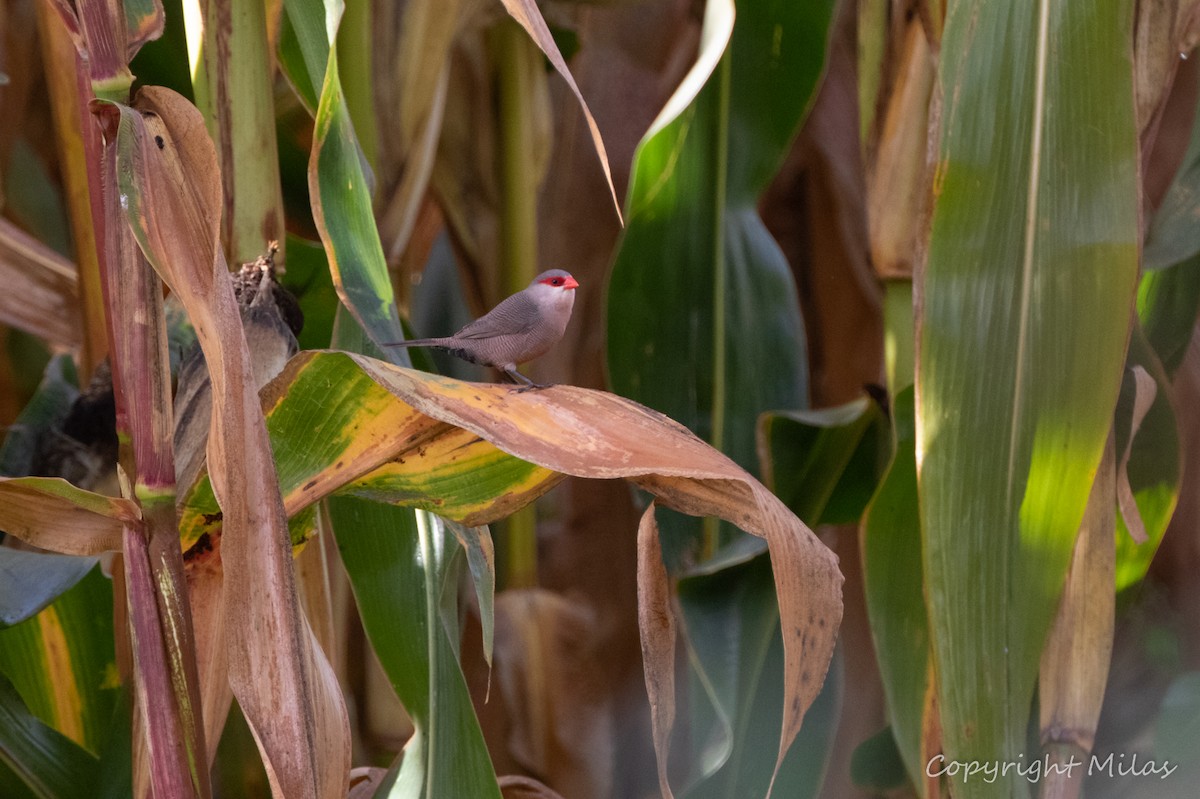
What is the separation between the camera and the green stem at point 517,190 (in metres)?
0.86

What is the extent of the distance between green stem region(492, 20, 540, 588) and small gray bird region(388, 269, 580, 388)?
0.16 meters

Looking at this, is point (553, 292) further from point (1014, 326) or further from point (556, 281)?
point (1014, 326)

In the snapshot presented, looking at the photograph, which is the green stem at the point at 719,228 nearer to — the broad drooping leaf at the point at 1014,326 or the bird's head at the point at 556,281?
the bird's head at the point at 556,281

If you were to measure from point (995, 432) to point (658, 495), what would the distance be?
0.78 feet

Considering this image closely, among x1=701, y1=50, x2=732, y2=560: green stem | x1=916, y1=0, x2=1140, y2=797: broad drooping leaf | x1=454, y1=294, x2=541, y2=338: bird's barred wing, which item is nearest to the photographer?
x1=916, y1=0, x2=1140, y2=797: broad drooping leaf

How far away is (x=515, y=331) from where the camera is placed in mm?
666

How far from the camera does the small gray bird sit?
0.66m

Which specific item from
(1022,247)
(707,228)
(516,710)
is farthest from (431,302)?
(1022,247)

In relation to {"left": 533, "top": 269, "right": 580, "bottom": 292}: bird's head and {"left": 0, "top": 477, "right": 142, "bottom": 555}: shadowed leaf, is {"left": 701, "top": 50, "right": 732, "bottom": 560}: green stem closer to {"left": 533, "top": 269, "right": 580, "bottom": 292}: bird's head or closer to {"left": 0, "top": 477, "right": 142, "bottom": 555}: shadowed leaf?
{"left": 533, "top": 269, "right": 580, "bottom": 292}: bird's head

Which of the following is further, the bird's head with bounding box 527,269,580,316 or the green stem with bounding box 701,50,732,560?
the green stem with bounding box 701,50,732,560

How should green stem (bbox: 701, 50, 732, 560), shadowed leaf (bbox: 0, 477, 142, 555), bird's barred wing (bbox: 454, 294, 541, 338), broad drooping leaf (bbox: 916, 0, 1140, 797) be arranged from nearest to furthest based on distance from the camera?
shadowed leaf (bbox: 0, 477, 142, 555), broad drooping leaf (bbox: 916, 0, 1140, 797), bird's barred wing (bbox: 454, 294, 541, 338), green stem (bbox: 701, 50, 732, 560)

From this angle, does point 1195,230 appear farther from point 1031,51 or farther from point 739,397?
point 739,397

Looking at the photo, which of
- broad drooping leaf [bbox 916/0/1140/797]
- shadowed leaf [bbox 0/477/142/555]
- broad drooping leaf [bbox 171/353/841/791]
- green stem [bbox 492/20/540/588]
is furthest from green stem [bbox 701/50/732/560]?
shadowed leaf [bbox 0/477/142/555]

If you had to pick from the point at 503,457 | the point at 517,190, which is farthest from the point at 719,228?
the point at 503,457
